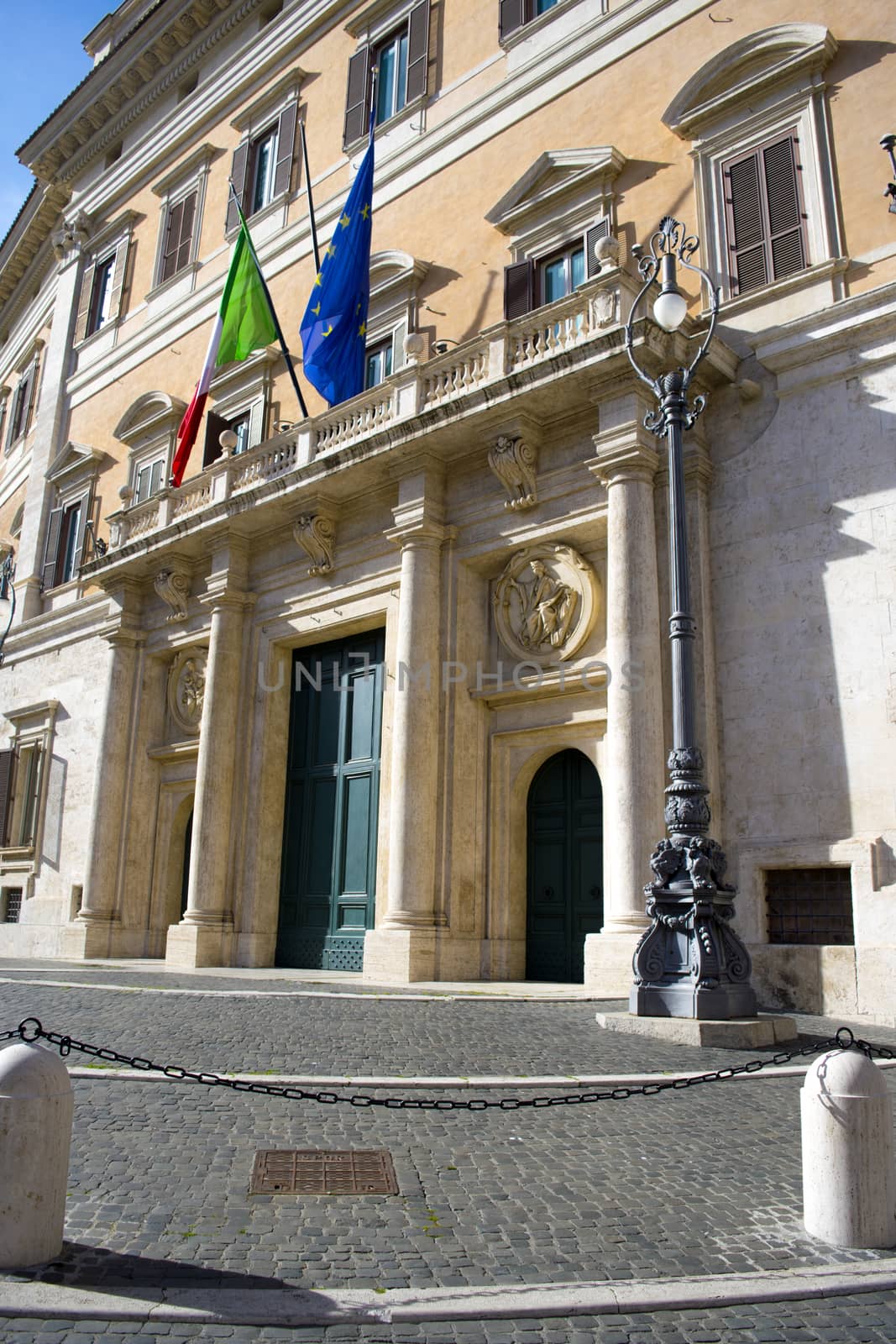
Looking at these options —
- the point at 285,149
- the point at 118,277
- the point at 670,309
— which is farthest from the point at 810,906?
the point at 118,277

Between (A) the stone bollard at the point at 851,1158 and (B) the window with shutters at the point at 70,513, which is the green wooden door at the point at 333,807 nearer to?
(B) the window with shutters at the point at 70,513

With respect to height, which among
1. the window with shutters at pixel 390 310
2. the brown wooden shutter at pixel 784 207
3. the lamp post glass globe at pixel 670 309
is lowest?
the lamp post glass globe at pixel 670 309

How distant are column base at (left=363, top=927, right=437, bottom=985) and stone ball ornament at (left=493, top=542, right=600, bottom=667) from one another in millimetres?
3701

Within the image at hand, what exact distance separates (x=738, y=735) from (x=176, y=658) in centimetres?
1134

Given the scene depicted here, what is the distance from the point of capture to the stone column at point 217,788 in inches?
632

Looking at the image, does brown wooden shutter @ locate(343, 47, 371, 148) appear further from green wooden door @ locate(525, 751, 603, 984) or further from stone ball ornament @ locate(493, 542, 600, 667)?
green wooden door @ locate(525, 751, 603, 984)

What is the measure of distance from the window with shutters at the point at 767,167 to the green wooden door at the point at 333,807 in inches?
281

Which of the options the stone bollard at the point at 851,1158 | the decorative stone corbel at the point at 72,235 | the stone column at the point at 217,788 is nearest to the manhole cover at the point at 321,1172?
the stone bollard at the point at 851,1158

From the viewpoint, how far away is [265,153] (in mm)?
22172

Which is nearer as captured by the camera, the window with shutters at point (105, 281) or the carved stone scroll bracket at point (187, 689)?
the carved stone scroll bracket at point (187, 689)

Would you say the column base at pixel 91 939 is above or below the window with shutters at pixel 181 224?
below

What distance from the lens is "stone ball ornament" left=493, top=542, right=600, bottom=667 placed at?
1336 centimetres

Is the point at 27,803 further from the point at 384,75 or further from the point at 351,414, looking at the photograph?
the point at 384,75

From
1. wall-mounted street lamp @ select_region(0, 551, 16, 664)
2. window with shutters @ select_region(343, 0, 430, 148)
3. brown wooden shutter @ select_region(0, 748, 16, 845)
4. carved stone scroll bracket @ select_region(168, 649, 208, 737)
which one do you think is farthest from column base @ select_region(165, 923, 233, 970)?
window with shutters @ select_region(343, 0, 430, 148)
